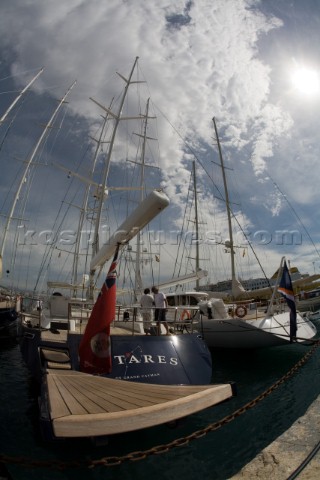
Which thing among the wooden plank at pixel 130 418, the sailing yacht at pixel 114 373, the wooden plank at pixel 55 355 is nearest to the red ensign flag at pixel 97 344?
the sailing yacht at pixel 114 373

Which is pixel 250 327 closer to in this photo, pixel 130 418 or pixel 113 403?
pixel 113 403

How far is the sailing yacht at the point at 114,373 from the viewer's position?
10.9 feet

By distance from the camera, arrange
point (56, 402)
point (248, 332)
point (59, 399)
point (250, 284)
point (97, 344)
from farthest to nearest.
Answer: point (250, 284) → point (248, 332) → point (97, 344) → point (59, 399) → point (56, 402)

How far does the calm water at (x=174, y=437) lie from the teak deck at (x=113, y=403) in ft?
4.17

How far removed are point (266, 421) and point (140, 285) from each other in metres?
19.9

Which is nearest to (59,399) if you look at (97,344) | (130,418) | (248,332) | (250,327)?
(130,418)

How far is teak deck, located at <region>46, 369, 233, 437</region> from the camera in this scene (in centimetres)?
310

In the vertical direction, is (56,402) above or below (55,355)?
above

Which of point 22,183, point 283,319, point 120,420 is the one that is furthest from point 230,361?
point 22,183

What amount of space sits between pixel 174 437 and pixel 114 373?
1.83m

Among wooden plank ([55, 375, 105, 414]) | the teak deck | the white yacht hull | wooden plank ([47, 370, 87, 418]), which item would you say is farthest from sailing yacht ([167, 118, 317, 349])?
wooden plank ([47, 370, 87, 418])

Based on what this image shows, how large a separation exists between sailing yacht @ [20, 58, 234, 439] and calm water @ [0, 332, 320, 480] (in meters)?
1.06

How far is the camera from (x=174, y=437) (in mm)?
6004

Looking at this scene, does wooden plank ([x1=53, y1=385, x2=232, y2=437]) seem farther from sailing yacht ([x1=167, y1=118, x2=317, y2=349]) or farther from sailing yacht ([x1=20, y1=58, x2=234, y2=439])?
sailing yacht ([x1=167, y1=118, x2=317, y2=349])
